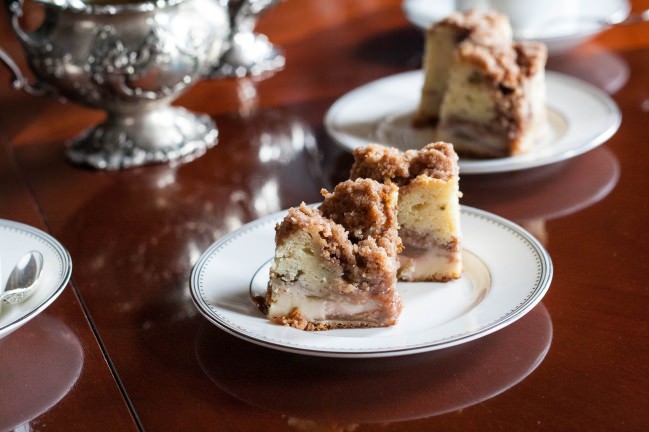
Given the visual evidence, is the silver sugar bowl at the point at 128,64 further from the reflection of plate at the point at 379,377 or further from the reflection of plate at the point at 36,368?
the reflection of plate at the point at 379,377

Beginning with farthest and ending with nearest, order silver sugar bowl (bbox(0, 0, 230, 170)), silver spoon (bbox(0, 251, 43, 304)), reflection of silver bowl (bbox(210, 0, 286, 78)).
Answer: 1. reflection of silver bowl (bbox(210, 0, 286, 78))
2. silver sugar bowl (bbox(0, 0, 230, 170))
3. silver spoon (bbox(0, 251, 43, 304))

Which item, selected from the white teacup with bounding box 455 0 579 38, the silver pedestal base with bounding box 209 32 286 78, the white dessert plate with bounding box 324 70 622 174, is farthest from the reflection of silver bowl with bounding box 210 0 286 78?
the white teacup with bounding box 455 0 579 38

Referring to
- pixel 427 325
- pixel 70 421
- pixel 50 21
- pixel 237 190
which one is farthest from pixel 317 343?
pixel 50 21

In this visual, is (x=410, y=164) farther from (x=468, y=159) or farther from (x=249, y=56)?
(x=249, y=56)

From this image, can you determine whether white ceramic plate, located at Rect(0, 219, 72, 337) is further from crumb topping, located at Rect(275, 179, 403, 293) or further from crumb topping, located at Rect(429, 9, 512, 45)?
crumb topping, located at Rect(429, 9, 512, 45)

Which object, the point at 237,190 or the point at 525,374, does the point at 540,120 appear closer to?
the point at 237,190

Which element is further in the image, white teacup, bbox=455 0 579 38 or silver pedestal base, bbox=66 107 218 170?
white teacup, bbox=455 0 579 38

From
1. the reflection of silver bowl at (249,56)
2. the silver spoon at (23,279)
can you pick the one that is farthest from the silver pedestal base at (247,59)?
the silver spoon at (23,279)
